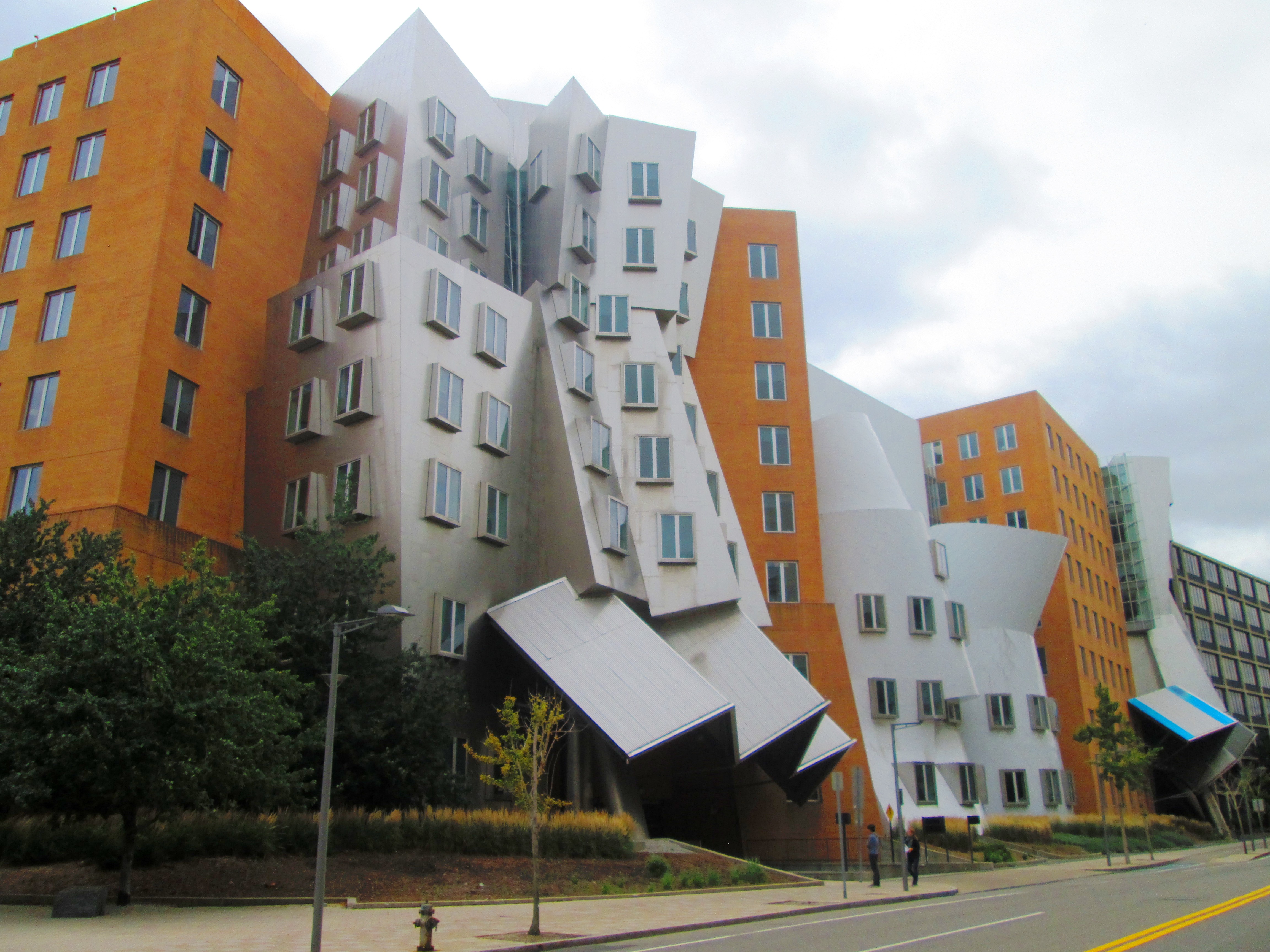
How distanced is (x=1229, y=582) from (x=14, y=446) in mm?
116484

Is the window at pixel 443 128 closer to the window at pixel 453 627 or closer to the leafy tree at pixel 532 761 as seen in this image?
the window at pixel 453 627

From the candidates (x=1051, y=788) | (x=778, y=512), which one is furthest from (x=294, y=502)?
(x=1051, y=788)

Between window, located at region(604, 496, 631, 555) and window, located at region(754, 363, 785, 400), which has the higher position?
window, located at region(754, 363, 785, 400)

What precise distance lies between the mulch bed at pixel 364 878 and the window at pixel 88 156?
26.6 metres

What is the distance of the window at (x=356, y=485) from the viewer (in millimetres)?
33125

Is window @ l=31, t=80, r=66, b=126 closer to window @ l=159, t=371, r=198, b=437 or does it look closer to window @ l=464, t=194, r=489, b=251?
window @ l=159, t=371, r=198, b=437

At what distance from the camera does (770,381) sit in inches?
1951

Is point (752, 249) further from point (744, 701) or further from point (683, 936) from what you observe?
point (683, 936)

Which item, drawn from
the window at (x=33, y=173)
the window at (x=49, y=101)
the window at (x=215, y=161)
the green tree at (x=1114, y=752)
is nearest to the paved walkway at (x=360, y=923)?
the green tree at (x=1114, y=752)

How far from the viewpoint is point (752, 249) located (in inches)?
2034

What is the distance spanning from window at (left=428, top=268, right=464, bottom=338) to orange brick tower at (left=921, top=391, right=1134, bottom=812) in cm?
4728

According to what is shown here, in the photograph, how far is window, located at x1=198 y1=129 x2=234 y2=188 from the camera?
126 feet

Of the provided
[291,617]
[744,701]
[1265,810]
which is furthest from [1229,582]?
[291,617]

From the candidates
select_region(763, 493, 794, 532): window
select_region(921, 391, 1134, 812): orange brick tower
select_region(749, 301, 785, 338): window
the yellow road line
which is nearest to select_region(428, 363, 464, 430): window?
select_region(763, 493, 794, 532): window
